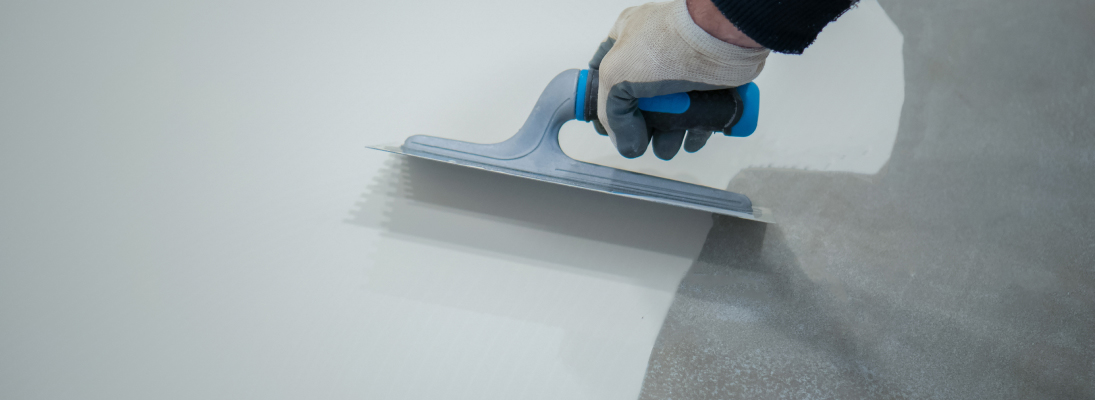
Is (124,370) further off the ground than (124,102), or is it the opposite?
(124,102)

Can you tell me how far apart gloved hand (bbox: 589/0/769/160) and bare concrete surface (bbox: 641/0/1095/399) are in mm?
402

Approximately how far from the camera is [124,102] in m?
1.04

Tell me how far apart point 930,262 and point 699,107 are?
2.23 feet

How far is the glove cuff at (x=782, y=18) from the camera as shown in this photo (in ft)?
1.79

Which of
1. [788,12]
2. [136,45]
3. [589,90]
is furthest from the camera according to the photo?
[136,45]

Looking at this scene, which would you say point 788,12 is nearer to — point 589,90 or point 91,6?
point 589,90

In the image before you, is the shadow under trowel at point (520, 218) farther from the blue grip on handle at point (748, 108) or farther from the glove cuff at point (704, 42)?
the glove cuff at point (704, 42)

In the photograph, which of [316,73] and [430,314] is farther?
[316,73]

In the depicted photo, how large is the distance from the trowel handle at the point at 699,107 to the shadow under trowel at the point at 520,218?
0.79 feet

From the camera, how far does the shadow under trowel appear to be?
1.01m

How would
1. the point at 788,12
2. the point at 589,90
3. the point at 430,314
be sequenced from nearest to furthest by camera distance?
the point at 788,12
the point at 589,90
the point at 430,314

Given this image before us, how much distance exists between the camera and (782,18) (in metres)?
0.56

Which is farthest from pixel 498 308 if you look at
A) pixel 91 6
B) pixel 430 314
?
pixel 91 6

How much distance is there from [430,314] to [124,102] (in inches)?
32.0
